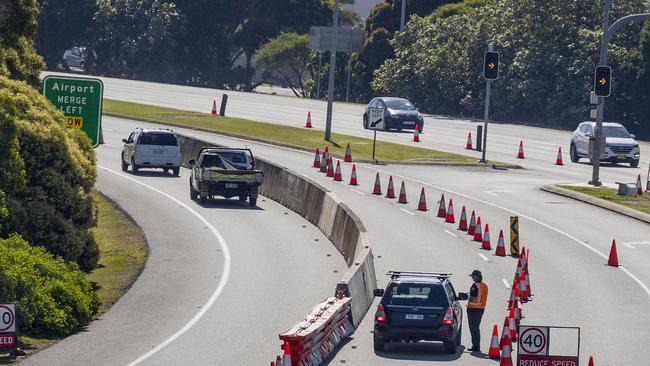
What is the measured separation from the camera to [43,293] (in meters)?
26.8

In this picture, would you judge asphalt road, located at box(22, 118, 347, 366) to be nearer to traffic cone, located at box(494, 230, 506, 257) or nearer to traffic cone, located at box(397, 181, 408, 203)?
traffic cone, located at box(397, 181, 408, 203)

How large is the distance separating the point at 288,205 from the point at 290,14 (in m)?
79.3

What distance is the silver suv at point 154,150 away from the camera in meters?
53.8

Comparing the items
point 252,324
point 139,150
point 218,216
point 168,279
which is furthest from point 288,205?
point 252,324

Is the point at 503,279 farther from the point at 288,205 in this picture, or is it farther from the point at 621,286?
the point at 288,205

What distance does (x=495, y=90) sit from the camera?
88938 mm

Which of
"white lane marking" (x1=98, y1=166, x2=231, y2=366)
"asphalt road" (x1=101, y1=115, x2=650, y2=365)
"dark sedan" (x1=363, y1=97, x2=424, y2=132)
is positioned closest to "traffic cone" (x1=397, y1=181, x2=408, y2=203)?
"asphalt road" (x1=101, y1=115, x2=650, y2=365)

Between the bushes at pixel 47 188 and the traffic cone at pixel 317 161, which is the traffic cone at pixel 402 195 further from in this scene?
the bushes at pixel 47 188

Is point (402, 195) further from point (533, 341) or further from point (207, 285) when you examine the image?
point (533, 341)

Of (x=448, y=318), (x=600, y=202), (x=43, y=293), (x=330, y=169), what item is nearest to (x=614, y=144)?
(x=600, y=202)

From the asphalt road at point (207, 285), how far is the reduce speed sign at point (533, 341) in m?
4.95

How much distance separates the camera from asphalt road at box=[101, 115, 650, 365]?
25.8 meters

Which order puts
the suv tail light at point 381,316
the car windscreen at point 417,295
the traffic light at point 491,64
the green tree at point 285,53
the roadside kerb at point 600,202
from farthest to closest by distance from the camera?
1. the green tree at point 285,53
2. the traffic light at point 491,64
3. the roadside kerb at point 600,202
4. the car windscreen at point 417,295
5. the suv tail light at point 381,316

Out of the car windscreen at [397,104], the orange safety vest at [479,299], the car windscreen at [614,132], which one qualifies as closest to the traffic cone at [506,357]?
the orange safety vest at [479,299]
